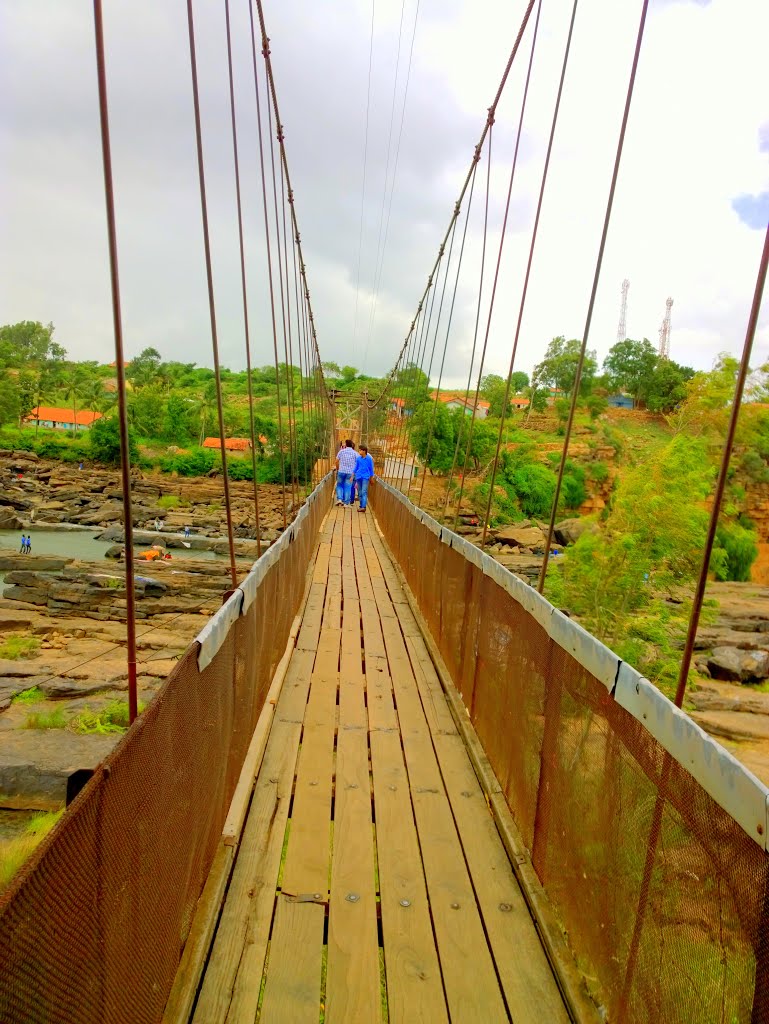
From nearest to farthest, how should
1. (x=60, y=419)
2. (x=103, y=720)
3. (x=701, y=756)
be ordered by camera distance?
(x=701, y=756)
(x=103, y=720)
(x=60, y=419)

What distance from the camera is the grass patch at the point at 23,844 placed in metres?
5.81

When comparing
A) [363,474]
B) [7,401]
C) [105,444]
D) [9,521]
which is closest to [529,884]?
[363,474]

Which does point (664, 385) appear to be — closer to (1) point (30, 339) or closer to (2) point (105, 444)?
(2) point (105, 444)

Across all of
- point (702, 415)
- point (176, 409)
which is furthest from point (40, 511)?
point (702, 415)

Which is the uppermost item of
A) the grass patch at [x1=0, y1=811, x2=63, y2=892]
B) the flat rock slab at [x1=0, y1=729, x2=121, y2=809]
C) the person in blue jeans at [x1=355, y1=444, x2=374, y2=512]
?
the person in blue jeans at [x1=355, y1=444, x2=374, y2=512]

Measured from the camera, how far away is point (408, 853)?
261 cm

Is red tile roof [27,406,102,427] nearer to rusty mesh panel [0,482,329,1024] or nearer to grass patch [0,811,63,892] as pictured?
grass patch [0,811,63,892]

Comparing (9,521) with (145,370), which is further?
(145,370)

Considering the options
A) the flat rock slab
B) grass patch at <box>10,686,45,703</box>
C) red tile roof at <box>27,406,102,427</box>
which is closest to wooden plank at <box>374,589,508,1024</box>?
the flat rock slab

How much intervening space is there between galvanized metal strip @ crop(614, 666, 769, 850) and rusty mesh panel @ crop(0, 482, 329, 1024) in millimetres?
1021

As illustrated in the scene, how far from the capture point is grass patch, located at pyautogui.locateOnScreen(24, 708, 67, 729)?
9227mm

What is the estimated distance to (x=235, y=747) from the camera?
2766mm

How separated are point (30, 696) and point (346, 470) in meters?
7.79

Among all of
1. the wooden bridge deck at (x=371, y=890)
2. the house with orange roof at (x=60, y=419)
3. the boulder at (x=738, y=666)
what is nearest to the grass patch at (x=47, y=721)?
the wooden bridge deck at (x=371, y=890)
